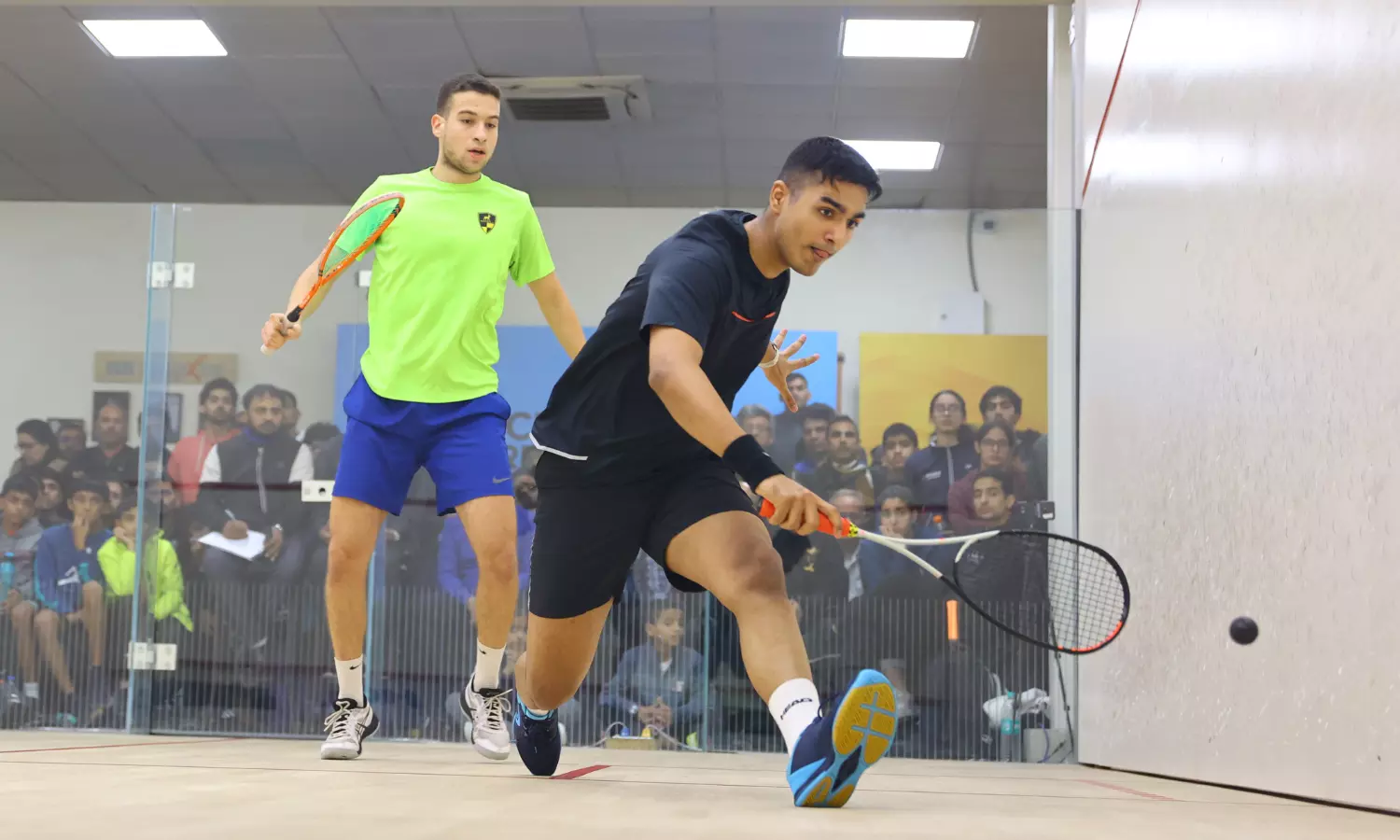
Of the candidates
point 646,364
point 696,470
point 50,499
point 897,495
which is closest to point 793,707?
point 696,470

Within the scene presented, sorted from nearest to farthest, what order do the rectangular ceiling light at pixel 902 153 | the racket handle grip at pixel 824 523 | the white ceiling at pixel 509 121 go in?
1. the racket handle grip at pixel 824 523
2. the white ceiling at pixel 509 121
3. the rectangular ceiling light at pixel 902 153

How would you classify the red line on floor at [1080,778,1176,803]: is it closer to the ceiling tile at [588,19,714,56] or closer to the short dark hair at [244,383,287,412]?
the short dark hair at [244,383,287,412]

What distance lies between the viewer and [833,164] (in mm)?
1707

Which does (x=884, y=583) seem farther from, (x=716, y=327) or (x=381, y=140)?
(x=381, y=140)

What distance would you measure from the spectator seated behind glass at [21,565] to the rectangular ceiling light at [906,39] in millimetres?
3258

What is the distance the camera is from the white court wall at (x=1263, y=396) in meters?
1.51

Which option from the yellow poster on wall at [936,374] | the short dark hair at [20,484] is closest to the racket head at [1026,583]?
the yellow poster on wall at [936,374]

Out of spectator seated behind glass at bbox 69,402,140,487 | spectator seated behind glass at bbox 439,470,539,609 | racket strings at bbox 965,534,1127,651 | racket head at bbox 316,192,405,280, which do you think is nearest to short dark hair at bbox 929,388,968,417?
racket strings at bbox 965,534,1127,651

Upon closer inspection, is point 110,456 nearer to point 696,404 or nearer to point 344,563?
point 344,563

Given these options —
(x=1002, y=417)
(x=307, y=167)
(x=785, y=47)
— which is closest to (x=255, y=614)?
(x=1002, y=417)

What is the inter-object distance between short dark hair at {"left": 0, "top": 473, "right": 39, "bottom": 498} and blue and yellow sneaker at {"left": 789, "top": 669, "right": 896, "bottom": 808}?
11.0 ft

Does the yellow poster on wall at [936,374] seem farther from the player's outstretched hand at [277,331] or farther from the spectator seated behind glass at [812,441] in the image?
the player's outstretched hand at [277,331]

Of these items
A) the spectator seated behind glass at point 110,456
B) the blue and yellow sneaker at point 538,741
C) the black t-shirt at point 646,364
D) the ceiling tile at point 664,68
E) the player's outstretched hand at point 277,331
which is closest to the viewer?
the black t-shirt at point 646,364

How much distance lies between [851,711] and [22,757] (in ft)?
4.66
